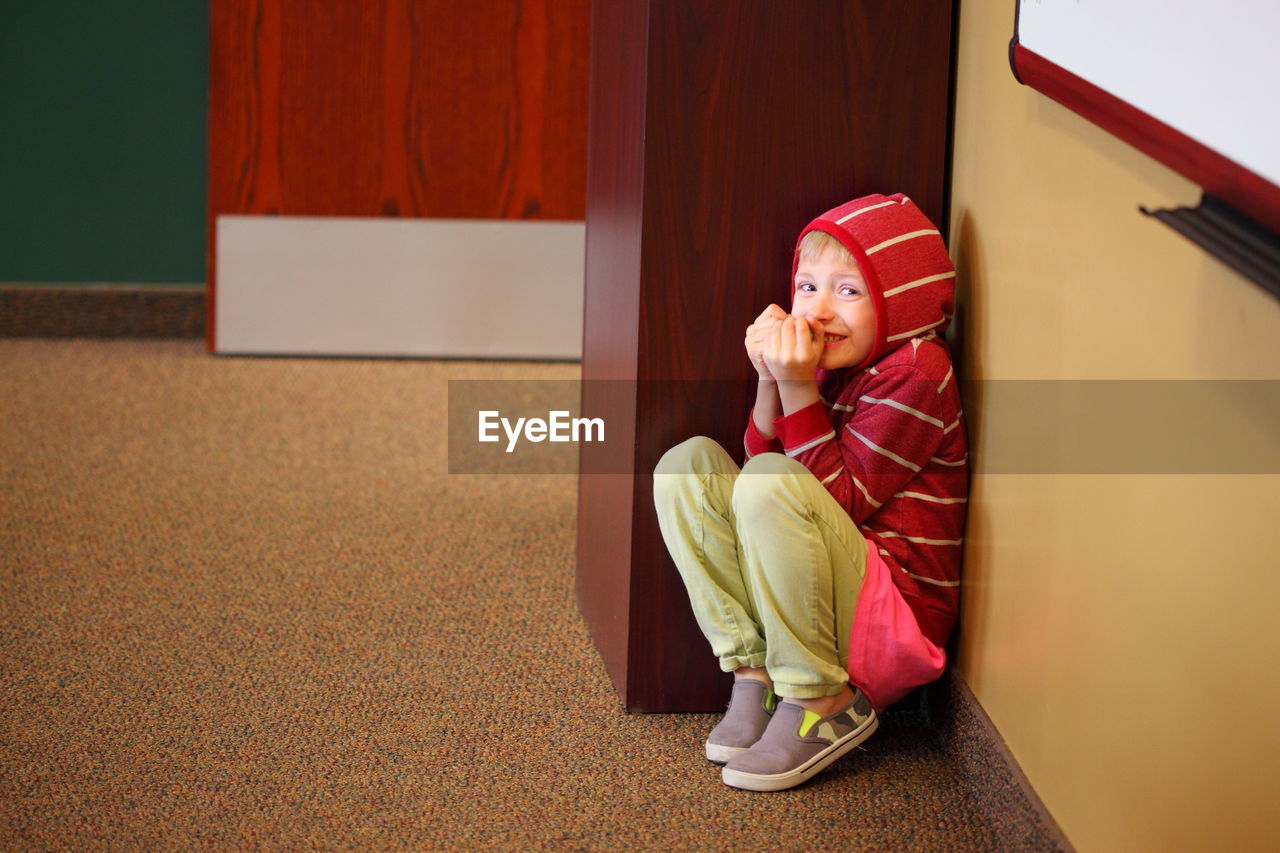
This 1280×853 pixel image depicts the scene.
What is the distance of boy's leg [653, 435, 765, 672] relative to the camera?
1.22 meters

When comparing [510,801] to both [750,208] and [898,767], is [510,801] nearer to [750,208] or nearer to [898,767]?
[898,767]

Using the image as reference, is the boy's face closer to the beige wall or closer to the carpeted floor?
the beige wall

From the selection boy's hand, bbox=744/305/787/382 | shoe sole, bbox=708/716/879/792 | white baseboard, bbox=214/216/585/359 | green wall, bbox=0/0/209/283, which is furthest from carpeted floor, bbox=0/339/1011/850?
green wall, bbox=0/0/209/283

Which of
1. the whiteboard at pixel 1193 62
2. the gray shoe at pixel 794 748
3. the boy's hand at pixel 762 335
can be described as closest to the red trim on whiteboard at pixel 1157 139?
the whiteboard at pixel 1193 62

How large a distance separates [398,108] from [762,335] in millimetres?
2121

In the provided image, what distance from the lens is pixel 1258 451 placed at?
2.30ft

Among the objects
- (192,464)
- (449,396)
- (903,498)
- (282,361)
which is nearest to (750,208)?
(903,498)

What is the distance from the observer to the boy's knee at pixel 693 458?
1229 mm

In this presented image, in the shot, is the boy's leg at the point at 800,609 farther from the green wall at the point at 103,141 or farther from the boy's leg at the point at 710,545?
the green wall at the point at 103,141

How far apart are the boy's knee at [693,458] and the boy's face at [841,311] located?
0.44 ft

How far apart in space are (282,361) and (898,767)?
225 cm

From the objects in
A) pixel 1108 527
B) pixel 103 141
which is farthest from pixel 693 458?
pixel 103 141

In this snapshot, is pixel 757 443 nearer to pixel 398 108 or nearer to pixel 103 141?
pixel 398 108

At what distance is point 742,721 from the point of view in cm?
123
